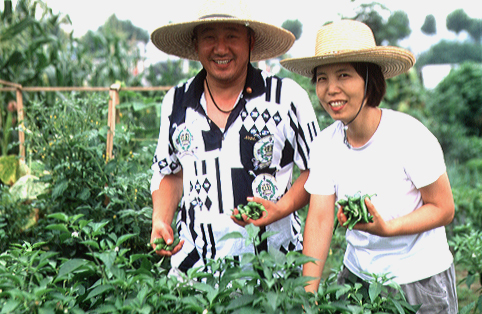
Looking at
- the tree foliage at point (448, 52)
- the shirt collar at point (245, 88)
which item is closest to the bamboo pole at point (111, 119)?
the shirt collar at point (245, 88)

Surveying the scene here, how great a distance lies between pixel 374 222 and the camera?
4.97 feet

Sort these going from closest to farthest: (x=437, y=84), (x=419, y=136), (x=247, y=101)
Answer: (x=419, y=136), (x=247, y=101), (x=437, y=84)

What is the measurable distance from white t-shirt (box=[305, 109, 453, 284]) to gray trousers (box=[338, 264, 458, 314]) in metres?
0.03

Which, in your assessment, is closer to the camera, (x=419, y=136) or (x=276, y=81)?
(x=419, y=136)

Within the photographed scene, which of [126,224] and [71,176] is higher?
[71,176]

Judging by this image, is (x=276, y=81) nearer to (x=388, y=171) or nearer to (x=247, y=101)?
(x=247, y=101)

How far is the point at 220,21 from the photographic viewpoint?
1952 millimetres

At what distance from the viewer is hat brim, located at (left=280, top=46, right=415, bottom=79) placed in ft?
5.71

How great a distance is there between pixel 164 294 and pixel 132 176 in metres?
1.79

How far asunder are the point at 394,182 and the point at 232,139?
657mm

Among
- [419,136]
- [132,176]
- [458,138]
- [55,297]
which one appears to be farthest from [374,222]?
[458,138]

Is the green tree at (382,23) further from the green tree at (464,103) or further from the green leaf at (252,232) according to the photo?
the green leaf at (252,232)

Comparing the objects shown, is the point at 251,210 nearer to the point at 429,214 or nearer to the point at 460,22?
the point at 429,214

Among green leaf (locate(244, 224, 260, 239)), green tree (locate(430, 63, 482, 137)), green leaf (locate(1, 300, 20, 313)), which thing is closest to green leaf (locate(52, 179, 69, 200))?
green leaf (locate(1, 300, 20, 313))
